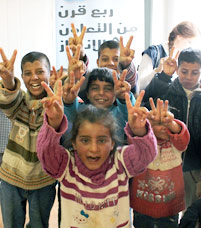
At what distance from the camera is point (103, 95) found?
5.02 ft

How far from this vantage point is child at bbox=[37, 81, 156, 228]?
1.20 m

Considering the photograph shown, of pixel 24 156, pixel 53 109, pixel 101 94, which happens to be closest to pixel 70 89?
pixel 101 94

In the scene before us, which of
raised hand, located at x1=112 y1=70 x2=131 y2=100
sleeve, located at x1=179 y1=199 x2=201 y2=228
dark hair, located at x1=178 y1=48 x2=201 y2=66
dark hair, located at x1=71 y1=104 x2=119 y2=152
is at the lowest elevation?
sleeve, located at x1=179 y1=199 x2=201 y2=228

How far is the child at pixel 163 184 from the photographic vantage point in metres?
1.39

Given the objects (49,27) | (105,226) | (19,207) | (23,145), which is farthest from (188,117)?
(49,27)

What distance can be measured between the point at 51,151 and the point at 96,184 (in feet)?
0.74

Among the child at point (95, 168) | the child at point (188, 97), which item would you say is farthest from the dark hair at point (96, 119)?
the child at point (188, 97)

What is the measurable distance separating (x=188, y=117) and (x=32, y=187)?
2.86 feet

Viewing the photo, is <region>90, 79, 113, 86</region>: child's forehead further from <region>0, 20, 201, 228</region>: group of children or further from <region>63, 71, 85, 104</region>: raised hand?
<region>63, 71, 85, 104</region>: raised hand

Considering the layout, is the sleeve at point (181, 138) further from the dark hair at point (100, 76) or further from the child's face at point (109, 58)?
the child's face at point (109, 58)

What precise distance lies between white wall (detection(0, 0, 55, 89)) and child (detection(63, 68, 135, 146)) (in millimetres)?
2165

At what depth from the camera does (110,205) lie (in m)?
1.23

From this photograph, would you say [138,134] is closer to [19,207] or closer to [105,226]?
[105,226]

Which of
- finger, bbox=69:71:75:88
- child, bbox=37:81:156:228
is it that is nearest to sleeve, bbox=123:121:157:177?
child, bbox=37:81:156:228
